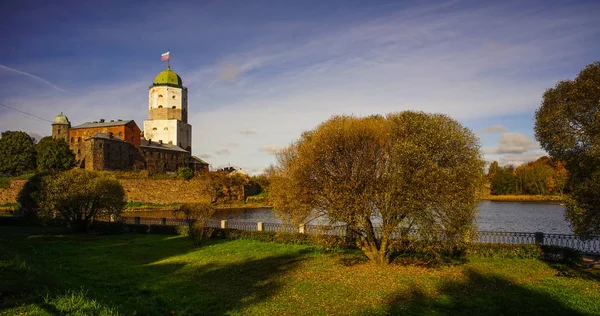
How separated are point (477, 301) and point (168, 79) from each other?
105 m

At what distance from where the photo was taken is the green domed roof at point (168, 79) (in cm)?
10512

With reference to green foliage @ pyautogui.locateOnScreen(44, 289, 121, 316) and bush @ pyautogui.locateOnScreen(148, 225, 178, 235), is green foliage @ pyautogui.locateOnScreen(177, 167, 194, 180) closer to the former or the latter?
bush @ pyautogui.locateOnScreen(148, 225, 178, 235)

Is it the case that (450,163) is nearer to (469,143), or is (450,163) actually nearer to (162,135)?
(469,143)

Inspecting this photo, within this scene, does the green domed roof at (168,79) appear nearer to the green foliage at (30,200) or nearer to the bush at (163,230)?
the green foliage at (30,200)

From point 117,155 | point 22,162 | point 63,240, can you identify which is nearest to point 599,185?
point 63,240

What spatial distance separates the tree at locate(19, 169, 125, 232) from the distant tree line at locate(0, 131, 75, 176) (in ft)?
143

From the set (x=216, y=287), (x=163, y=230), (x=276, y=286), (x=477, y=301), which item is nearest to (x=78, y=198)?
(x=163, y=230)

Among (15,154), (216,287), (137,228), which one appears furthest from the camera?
(15,154)

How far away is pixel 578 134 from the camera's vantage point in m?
14.6

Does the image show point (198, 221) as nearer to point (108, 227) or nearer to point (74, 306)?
point (108, 227)

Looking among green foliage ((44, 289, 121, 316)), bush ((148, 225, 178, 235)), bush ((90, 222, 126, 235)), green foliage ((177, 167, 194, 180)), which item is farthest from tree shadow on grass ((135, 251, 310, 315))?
green foliage ((177, 167, 194, 180))

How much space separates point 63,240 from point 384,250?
71.7 feet

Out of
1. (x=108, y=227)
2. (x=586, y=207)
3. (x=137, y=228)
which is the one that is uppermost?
(x=586, y=207)

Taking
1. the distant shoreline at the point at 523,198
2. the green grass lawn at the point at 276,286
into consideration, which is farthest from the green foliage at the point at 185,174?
the distant shoreline at the point at 523,198
